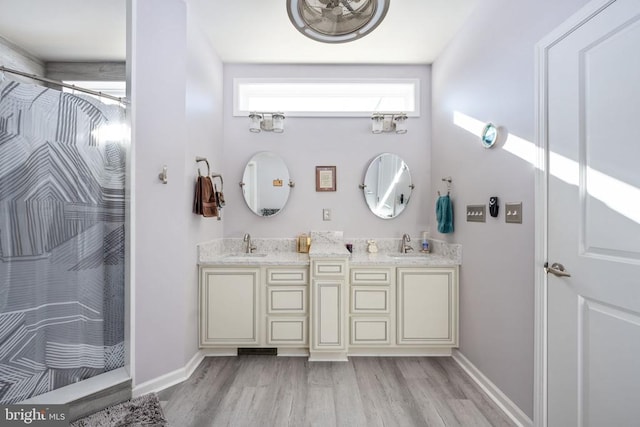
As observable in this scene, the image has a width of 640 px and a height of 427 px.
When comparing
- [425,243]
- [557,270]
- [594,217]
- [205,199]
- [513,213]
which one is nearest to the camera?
[594,217]

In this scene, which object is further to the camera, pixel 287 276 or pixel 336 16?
pixel 287 276

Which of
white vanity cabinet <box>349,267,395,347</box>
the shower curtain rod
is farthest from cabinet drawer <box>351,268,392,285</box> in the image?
the shower curtain rod

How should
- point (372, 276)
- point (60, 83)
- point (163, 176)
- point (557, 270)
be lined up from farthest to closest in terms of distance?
1. point (372, 276)
2. point (163, 176)
3. point (60, 83)
4. point (557, 270)

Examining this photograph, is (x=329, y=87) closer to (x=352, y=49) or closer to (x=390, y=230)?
(x=352, y=49)

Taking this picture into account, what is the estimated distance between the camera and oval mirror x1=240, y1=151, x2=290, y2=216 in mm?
3092

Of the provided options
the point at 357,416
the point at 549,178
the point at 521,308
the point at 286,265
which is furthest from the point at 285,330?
the point at 549,178

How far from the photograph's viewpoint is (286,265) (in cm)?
260

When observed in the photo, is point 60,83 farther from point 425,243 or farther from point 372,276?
point 425,243

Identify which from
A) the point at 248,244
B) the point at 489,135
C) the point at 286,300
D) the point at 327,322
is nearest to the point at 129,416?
the point at 286,300

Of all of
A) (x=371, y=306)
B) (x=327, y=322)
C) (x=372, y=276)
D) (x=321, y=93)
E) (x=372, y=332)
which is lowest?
(x=372, y=332)

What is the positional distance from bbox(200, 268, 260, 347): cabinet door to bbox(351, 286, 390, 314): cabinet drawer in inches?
32.9

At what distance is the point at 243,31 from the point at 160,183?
1456 millimetres

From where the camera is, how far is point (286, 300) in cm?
260

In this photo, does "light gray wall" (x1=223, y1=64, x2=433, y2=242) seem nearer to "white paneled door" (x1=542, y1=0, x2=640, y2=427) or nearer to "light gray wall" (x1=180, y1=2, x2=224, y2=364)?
"light gray wall" (x1=180, y1=2, x2=224, y2=364)
